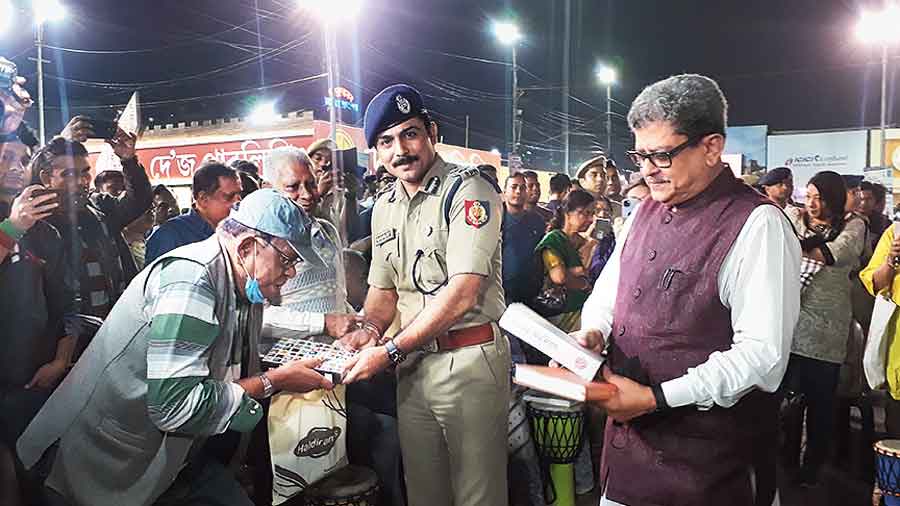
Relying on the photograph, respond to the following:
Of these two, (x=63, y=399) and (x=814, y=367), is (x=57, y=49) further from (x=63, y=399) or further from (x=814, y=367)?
(x=814, y=367)

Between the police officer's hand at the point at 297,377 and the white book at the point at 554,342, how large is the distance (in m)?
0.77

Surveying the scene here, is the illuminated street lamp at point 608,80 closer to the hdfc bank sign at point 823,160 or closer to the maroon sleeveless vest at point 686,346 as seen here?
the hdfc bank sign at point 823,160

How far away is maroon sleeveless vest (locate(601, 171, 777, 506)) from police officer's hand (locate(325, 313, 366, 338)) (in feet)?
4.10

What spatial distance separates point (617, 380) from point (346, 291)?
1.98 meters

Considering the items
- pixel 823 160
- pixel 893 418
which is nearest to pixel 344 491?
pixel 893 418

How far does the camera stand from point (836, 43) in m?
12.4

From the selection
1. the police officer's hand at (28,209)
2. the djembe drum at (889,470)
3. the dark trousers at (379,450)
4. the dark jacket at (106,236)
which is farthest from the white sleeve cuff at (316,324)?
the djembe drum at (889,470)

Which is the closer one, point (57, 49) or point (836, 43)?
point (57, 49)

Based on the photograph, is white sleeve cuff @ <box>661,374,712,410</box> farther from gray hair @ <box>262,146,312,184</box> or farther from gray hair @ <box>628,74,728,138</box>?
gray hair @ <box>262,146,312,184</box>

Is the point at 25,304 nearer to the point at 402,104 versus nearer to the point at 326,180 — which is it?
the point at 402,104

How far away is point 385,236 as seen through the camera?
2809 mm

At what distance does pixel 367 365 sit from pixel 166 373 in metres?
0.74

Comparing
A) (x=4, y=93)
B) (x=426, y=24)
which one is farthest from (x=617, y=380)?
(x=426, y=24)

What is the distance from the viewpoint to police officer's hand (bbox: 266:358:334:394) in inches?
90.4
